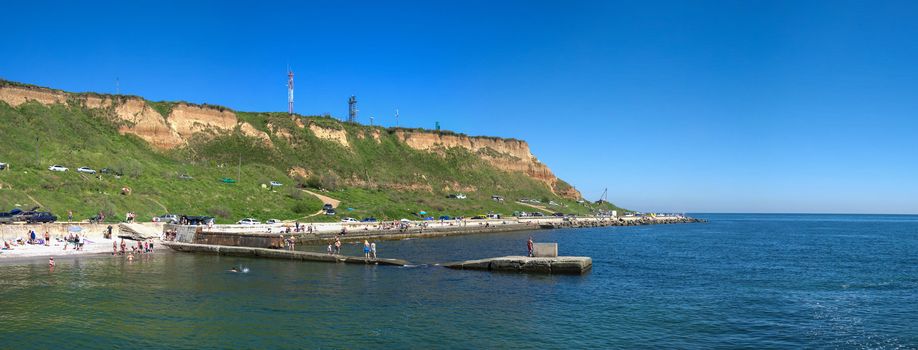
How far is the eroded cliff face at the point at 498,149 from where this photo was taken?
509 feet

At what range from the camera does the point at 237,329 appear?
21062mm

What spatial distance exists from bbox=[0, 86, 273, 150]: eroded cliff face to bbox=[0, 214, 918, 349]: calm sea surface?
7030cm

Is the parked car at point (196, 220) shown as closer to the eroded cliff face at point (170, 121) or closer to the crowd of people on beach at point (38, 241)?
the crowd of people on beach at point (38, 241)

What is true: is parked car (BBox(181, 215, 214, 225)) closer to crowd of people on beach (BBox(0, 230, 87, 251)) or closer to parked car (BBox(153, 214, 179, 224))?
parked car (BBox(153, 214, 179, 224))

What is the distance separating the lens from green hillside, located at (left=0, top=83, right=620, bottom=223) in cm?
→ 6550

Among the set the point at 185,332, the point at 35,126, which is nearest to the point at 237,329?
the point at 185,332

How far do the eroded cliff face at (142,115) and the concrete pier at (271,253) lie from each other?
62653 mm

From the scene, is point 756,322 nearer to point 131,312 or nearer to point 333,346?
point 333,346

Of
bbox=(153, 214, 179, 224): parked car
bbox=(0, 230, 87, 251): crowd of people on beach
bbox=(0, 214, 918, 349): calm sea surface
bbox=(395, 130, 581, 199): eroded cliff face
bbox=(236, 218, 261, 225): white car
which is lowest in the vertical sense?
bbox=(0, 214, 918, 349): calm sea surface

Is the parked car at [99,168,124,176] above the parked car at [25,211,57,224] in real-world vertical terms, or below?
above

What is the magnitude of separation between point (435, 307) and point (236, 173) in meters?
79.9

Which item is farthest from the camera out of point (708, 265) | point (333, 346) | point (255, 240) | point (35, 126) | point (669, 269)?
point (35, 126)

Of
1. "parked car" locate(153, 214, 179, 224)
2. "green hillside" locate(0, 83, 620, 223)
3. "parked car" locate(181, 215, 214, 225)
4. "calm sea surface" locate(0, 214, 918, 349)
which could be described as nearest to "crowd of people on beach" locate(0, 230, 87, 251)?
"calm sea surface" locate(0, 214, 918, 349)

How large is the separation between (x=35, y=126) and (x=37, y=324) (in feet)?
276
